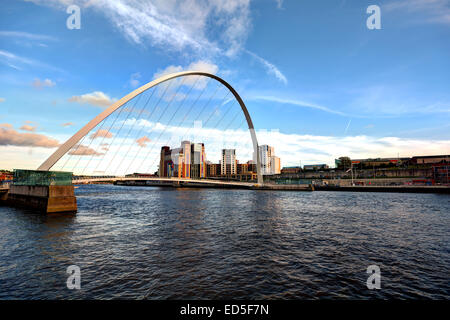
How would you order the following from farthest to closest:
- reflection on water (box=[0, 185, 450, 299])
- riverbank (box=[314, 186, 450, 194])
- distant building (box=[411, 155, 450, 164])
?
distant building (box=[411, 155, 450, 164]), riverbank (box=[314, 186, 450, 194]), reflection on water (box=[0, 185, 450, 299])

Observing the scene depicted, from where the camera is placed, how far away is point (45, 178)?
2405cm

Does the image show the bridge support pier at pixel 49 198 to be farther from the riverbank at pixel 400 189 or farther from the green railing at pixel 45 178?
the riverbank at pixel 400 189

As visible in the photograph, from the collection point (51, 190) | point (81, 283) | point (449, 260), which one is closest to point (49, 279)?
point (81, 283)

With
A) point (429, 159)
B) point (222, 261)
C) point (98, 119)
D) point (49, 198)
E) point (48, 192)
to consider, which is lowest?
point (222, 261)

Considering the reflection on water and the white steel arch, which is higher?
the white steel arch

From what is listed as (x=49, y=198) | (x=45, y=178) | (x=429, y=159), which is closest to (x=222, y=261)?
(x=49, y=198)

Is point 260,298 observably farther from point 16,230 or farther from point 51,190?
point 51,190

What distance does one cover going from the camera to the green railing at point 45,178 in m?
23.2

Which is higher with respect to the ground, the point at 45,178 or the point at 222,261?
the point at 45,178

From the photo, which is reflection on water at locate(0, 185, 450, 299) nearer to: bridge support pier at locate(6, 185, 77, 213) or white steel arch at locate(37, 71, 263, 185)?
bridge support pier at locate(6, 185, 77, 213)

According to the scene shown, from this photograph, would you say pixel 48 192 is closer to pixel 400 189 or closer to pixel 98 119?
pixel 98 119

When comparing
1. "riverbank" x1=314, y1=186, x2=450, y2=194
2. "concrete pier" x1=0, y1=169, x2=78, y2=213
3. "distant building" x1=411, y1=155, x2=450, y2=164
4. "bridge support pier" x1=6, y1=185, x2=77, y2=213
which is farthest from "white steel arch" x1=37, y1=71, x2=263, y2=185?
"distant building" x1=411, y1=155, x2=450, y2=164

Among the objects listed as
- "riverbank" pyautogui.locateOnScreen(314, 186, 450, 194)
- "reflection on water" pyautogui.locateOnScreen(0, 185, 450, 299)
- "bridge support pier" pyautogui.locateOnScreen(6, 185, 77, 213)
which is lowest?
"riverbank" pyautogui.locateOnScreen(314, 186, 450, 194)

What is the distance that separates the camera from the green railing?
23.2 metres
